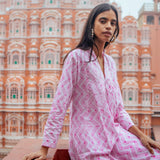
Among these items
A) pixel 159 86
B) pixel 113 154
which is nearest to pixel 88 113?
pixel 113 154

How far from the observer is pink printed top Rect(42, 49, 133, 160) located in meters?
0.89

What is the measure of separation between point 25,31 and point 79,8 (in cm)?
169

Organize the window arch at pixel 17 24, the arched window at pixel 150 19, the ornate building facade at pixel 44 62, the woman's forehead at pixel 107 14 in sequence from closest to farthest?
the woman's forehead at pixel 107 14 < the ornate building facade at pixel 44 62 < the window arch at pixel 17 24 < the arched window at pixel 150 19

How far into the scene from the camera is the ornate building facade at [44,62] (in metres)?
6.11

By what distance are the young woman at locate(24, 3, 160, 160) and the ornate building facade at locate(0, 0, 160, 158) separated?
199 inches

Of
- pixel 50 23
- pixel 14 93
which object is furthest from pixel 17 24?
pixel 14 93

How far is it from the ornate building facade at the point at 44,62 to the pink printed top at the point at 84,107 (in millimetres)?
5056

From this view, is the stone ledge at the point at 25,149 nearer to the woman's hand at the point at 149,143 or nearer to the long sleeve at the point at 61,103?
the long sleeve at the point at 61,103

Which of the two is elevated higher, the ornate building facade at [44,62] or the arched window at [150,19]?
the arched window at [150,19]

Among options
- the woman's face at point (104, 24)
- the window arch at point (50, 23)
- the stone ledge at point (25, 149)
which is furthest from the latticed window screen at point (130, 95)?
the woman's face at point (104, 24)

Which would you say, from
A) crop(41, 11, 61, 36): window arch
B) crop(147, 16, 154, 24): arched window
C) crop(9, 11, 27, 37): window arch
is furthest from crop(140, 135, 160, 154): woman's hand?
crop(147, 16, 154, 24): arched window

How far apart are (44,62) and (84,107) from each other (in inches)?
213

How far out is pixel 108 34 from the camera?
99 cm

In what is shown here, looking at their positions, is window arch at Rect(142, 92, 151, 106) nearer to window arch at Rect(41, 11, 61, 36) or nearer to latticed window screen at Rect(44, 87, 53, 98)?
latticed window screen at Rect(44, 87, 53, 98)
